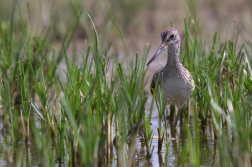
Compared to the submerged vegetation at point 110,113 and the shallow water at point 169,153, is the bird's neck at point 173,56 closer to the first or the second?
the submerged vegetation at point 110,113

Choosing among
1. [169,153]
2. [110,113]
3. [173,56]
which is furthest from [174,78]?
[110,113]

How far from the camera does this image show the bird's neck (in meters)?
7.18

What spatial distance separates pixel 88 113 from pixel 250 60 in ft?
6.08

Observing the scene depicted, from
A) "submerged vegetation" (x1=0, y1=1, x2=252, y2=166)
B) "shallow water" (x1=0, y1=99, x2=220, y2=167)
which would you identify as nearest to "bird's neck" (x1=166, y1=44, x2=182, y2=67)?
"submerged vegetation" (x1=0, y1=1, x2=252, y2=166)

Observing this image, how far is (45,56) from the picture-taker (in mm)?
8539

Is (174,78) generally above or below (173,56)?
below

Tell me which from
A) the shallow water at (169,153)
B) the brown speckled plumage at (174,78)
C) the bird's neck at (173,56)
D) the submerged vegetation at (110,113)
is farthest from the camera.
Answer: the bird's neck at (173,56)

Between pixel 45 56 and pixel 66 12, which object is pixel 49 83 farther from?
pixel 66 12

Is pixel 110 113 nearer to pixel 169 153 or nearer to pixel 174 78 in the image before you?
pixel 169 153

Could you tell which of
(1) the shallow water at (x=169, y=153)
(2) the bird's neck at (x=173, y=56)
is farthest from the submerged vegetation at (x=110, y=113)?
(2) the bird's neck at (x=173, y=56)

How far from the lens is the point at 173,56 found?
726 centimetres

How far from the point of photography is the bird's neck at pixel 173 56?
283 inches

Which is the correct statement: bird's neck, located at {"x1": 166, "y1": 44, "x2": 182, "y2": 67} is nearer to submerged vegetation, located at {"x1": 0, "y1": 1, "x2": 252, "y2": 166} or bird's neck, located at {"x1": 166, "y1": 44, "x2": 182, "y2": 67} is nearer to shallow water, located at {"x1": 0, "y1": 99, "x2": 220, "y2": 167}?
submerged vegetation, located at {"x1": 0, "y1": 1, "x2": 252, "y2": 166}

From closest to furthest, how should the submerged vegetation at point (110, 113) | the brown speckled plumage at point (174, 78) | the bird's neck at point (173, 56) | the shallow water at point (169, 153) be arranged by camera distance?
the submerged vegetation at point (110, 113), the shallow water at point (169, 153), the brown speckled plumage at point (174, 78), the bird's neck at point (173, 56)
